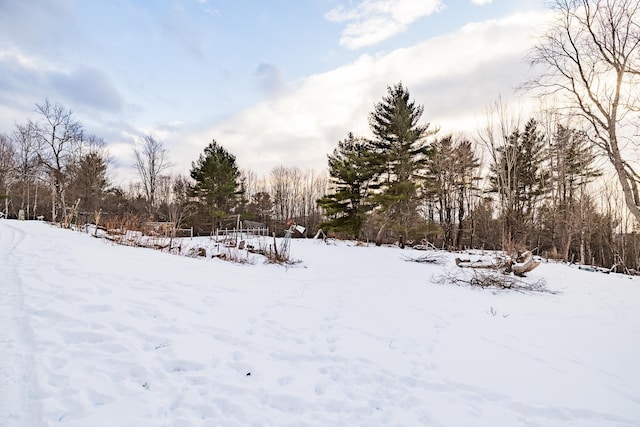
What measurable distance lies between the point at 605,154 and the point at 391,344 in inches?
331

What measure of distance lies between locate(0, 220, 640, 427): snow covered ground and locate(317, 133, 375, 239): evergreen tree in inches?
664

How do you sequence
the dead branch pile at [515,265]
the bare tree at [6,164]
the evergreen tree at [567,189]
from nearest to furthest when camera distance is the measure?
the dead branch pile at [515,265] < the evergreen tree at [567,189] < the bare tree at [6,164]

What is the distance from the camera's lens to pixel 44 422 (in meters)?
1.91

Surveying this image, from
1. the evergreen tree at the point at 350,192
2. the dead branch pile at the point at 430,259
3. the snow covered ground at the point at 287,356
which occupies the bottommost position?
the snow covered ground at the point at 287,356

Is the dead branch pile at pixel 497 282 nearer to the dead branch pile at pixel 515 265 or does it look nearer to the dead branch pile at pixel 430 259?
the dead branch pile at pixel 515 265

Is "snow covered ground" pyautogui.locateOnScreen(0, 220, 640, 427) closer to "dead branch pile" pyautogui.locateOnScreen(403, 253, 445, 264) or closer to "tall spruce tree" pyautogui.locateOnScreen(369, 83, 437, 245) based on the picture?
"dead branch pile" pyautogui.locateOnScreen(403, 253, 445, 264)

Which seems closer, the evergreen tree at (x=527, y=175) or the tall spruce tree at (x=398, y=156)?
the tall spruce tree at (x=398, y=156)

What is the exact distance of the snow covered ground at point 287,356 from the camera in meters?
2.35

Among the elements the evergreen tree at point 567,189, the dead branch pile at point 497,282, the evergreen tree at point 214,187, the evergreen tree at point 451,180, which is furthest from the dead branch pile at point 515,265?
the evergreen tree at point 214,187

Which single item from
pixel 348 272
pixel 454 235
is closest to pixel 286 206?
pixel 454 235

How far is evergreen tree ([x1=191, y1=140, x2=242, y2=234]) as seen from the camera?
2795 cm

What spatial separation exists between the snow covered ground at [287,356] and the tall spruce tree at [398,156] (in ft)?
43.8

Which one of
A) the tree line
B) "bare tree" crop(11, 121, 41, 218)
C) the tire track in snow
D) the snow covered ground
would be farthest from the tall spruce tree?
"bare tree" crop(11, 121, 41, 218)

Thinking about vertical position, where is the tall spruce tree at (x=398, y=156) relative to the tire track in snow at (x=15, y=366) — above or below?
above
